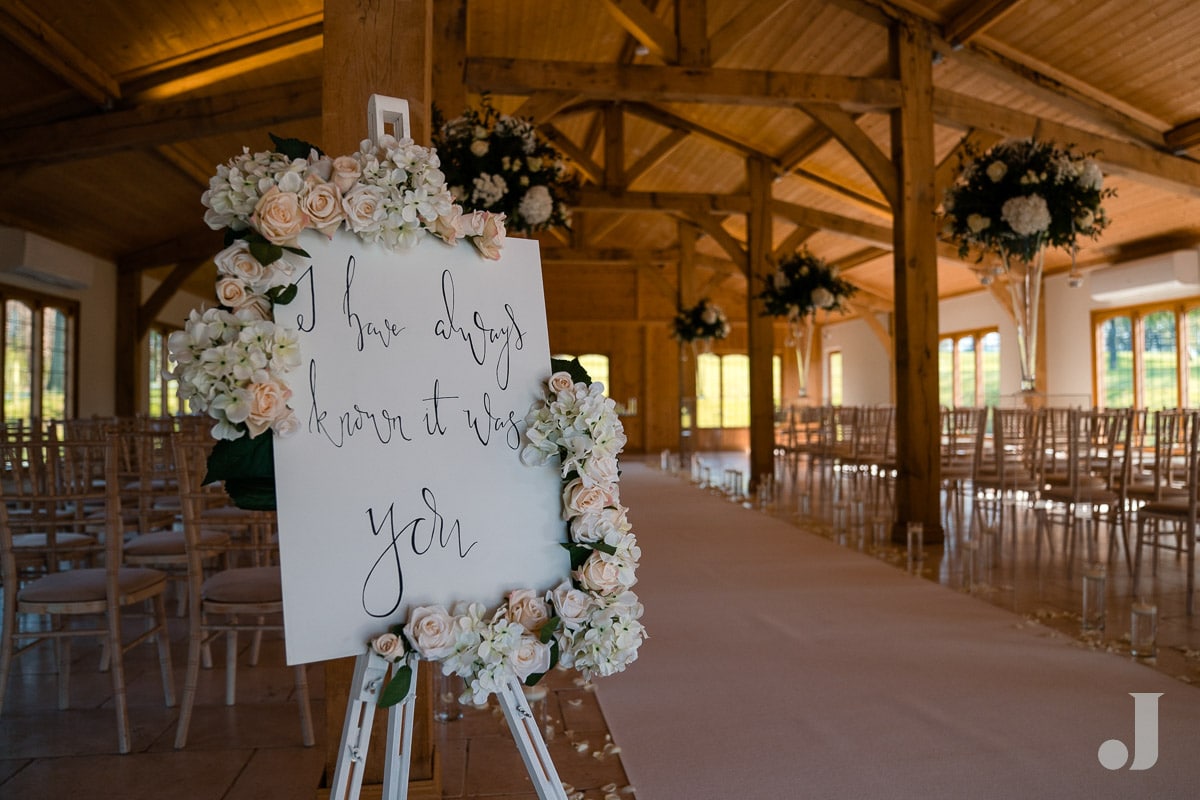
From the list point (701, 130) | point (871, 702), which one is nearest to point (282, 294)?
point (871, 702)

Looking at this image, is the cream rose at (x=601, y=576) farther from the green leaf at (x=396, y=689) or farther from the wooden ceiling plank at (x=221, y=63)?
the wooden ceiling plank at (x=221, y=63)

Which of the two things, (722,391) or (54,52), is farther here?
(722,391)

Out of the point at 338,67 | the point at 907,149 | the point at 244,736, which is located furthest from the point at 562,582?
the point at 907,149

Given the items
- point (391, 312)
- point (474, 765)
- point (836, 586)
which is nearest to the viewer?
point (391, 312)

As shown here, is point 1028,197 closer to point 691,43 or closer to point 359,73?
point 691,43

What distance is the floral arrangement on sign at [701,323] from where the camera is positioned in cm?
1172

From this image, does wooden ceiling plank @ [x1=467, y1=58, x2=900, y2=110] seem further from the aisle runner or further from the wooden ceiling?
the aisle runner

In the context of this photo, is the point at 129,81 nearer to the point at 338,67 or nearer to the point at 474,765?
the point at 338,67

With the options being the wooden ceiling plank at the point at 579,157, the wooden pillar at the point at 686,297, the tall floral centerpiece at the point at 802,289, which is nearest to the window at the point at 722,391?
the wooden pillar at the point at 686,297

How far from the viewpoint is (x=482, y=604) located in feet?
5.02

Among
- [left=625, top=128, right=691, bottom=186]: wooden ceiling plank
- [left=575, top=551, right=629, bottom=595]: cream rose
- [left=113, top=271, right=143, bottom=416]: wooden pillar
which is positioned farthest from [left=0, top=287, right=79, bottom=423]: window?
[left=575, top=551, right=629, bottom=595]: cream rose

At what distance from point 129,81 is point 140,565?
16.7 ft

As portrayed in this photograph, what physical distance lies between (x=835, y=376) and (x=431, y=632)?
18.7 metres

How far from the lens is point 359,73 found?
203 cm
